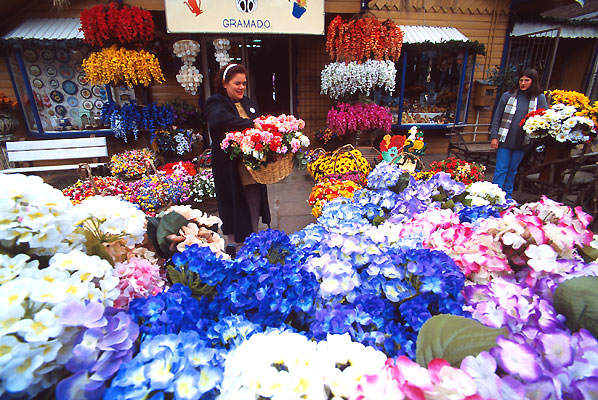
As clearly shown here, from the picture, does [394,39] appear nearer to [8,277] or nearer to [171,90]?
[171,90]

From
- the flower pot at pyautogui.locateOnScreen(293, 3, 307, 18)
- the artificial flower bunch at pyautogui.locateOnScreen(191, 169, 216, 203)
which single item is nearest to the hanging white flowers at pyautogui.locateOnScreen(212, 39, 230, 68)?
the flower pot at pyautogui.locateOnScreen(293, 3, 307, 18)

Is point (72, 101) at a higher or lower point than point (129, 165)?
higher

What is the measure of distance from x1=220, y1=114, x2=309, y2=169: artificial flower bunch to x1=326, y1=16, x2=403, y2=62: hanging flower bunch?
321cm

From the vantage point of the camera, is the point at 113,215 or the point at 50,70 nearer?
the point at 113,215

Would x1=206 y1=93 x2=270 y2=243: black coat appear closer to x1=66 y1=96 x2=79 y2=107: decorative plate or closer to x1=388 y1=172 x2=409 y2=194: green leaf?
x1=388 y1=172 x2=409 y2=194: green leaf

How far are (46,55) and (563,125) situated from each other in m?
8.67

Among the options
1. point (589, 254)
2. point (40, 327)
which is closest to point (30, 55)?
point (40, 327)

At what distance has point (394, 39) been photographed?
16.0 feet

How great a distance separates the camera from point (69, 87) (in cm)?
624

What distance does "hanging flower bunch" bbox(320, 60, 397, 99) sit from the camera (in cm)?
492

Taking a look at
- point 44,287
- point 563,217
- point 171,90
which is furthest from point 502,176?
point 171,90

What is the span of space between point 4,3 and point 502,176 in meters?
8.71

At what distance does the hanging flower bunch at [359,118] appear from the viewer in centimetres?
528

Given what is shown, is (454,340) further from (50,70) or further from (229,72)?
(50,70)
